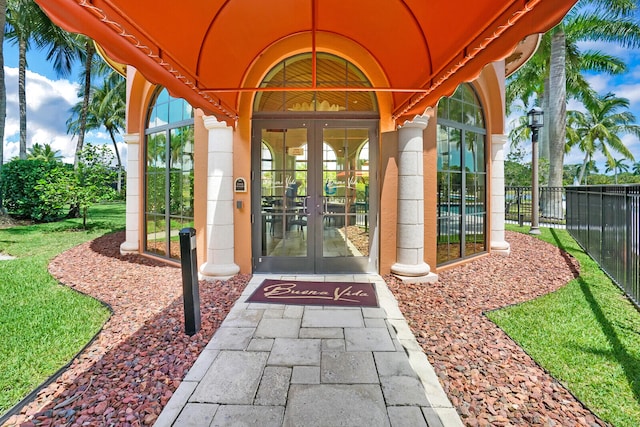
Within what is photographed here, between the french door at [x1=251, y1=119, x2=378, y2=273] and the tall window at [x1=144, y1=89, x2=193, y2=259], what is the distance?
173 centimetres

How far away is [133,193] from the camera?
7.29 meters

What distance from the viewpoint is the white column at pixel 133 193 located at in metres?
7.19

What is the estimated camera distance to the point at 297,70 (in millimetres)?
5730

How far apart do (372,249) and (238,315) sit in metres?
2.76

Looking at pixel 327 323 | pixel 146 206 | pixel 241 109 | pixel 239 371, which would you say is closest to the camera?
pixel 239 371

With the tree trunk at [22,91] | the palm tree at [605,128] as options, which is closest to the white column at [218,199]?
the tree trunk at [22,91]

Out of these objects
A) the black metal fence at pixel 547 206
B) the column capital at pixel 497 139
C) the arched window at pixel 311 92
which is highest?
the arched window at pixel 311 92

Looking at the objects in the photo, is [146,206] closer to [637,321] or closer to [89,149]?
[89,149]

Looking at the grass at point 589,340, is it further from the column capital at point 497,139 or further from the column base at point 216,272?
the column base at point 216,272

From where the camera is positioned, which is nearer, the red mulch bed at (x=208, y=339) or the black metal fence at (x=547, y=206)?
the red mulch bed at (x=208, y=339)

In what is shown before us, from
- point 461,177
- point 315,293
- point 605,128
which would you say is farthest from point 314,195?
point 605,128

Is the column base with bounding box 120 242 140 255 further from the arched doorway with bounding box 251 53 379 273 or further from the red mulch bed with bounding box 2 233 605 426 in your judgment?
the arched doorway with bounding box 251 53 379 273

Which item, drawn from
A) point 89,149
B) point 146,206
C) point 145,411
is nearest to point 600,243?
point 145,411

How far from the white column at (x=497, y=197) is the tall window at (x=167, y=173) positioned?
6.91 m
